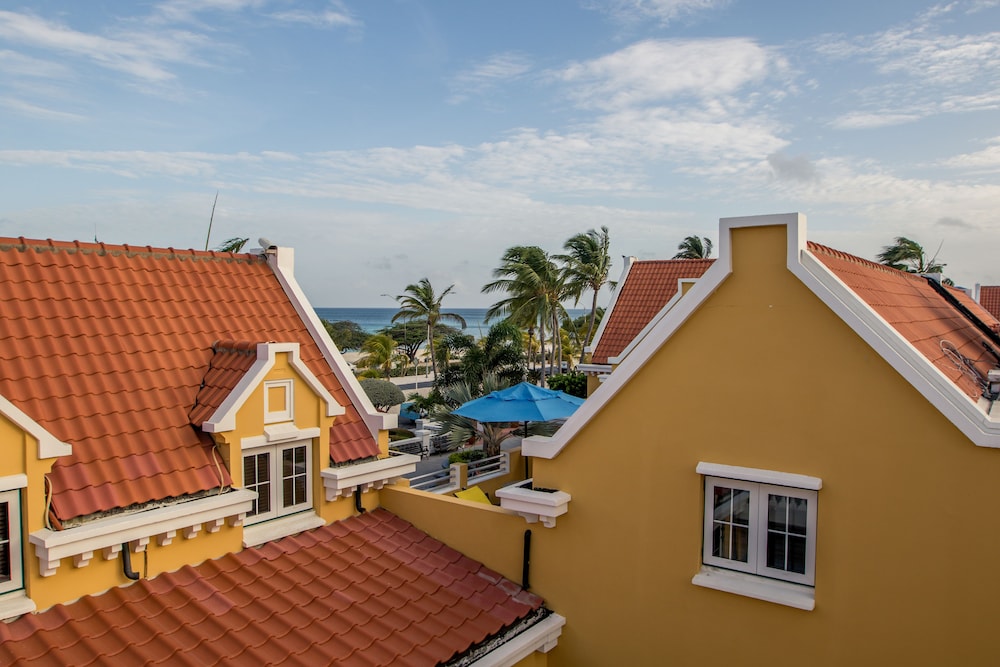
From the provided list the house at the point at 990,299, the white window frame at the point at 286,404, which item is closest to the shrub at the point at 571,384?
the house at the point at 990,299

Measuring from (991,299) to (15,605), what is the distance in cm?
4098

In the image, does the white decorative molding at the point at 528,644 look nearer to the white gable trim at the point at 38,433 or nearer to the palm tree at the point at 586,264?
the white gable trim at the point at 38,433

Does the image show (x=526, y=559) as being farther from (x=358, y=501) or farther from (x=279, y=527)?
(x=279, y=527)

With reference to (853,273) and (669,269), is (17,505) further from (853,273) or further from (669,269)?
(669,269)

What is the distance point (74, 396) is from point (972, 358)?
10.9 meters

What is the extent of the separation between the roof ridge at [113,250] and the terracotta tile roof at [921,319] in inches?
316

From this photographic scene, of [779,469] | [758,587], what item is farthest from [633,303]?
[758,587]

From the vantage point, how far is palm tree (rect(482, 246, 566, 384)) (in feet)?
125

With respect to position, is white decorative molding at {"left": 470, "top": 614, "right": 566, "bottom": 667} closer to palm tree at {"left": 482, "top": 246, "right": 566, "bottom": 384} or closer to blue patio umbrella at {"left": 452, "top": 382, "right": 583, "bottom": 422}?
blue patio umbrella at {"left": 452, "top": 382, "right": 583, "bottom": 422}

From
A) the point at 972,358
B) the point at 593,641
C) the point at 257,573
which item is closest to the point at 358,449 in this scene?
the point at 257,573

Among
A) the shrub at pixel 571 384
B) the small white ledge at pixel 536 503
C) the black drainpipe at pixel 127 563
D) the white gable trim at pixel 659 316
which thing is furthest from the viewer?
the shrub at pixel 571 384

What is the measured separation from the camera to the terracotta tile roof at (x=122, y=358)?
267 inches

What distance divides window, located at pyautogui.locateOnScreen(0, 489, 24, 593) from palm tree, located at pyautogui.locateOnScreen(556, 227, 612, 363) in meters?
34.7

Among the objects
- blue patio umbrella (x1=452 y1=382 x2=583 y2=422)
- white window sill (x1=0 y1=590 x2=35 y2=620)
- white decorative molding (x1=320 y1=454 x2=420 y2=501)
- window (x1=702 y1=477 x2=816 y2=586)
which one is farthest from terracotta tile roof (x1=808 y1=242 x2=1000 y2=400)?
blue patio umbrella (x1=452 y1=382 x2=583 y2=422)
